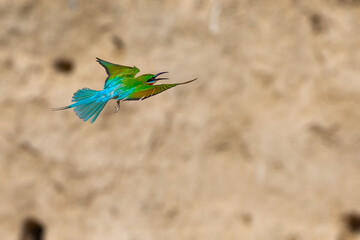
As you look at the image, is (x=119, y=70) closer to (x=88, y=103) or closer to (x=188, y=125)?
(x=88, y=103)

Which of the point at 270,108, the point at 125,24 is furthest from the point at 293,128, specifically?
the point at 125,24

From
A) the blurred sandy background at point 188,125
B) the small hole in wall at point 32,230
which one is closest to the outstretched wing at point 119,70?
the blurred sandy background at point 188,125

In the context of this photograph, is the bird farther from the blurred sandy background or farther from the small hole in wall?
the small hole in wall

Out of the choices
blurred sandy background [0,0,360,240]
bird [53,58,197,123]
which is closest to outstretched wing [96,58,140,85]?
bird [53,58,197,123]

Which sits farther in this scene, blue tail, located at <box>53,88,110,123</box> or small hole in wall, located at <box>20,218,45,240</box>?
small hole in wall, located at <box>20,218,45,240</box>

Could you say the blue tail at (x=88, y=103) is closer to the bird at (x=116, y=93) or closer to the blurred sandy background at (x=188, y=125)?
the bird at (x=116, y=93)

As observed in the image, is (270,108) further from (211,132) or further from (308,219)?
(308,219)
